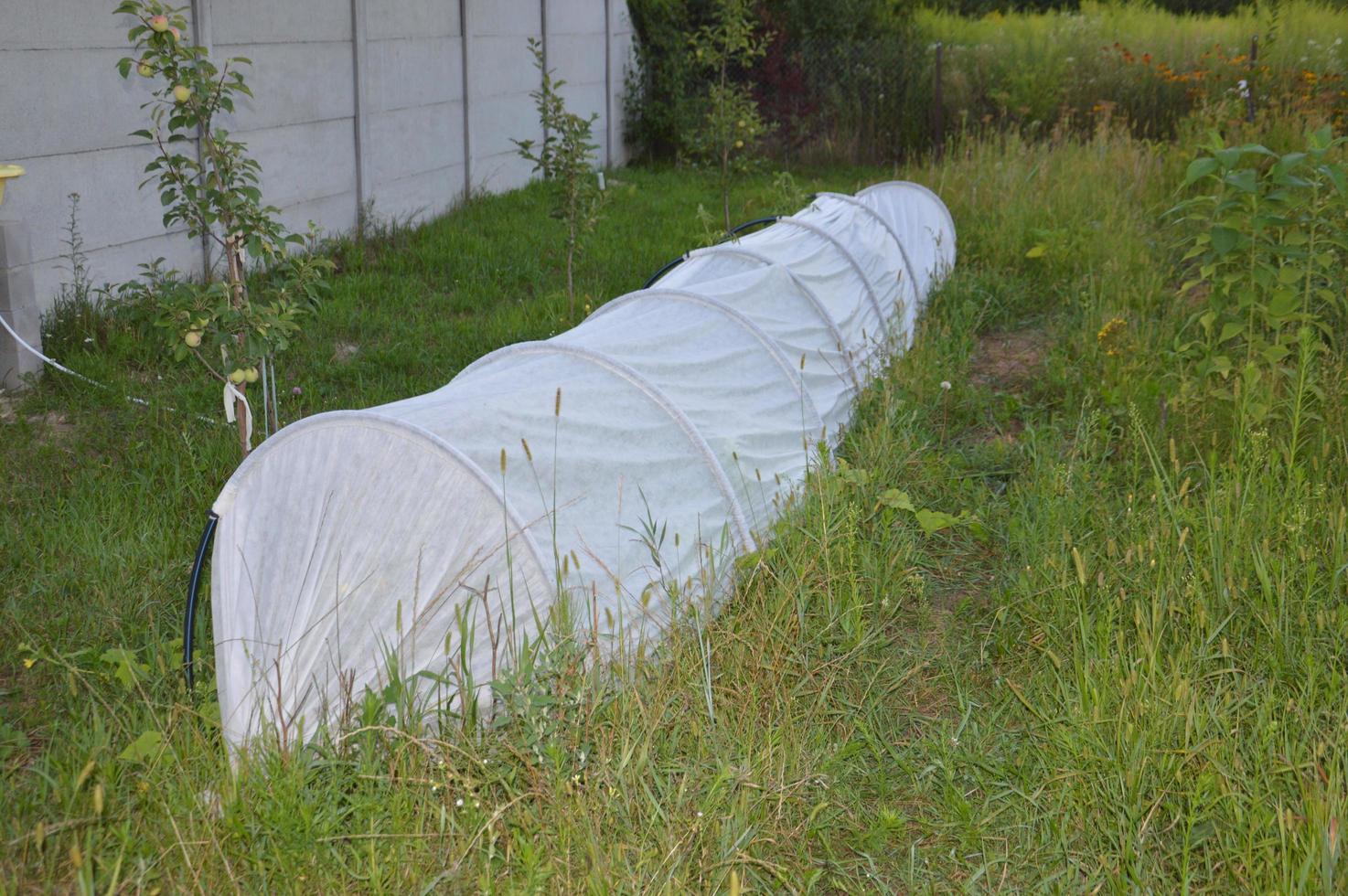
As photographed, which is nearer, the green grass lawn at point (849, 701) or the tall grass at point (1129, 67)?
the green grass lawn at point (849, 701)

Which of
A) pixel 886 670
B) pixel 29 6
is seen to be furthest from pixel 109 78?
pixel 886 670

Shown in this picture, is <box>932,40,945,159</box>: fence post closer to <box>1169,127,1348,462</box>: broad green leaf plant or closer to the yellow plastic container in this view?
<box>1169,127,1348,462</box>: broad green leaf plant

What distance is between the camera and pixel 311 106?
8289 mm

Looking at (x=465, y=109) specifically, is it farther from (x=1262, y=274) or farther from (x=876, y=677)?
(x=876, y=677)

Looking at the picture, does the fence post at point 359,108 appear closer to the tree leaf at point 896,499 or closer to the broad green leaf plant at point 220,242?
the broad green leaf plant at point 220,242

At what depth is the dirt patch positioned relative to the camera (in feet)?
19.7

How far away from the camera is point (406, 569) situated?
2889 mm

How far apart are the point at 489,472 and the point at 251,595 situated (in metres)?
0.67

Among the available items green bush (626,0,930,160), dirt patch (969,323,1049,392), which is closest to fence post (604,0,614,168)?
green bush (626,0,930,160)

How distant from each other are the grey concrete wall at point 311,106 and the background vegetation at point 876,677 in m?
0.82

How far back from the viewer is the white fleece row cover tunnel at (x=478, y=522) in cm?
285

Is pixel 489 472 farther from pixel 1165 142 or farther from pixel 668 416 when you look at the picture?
pixel 1165 142

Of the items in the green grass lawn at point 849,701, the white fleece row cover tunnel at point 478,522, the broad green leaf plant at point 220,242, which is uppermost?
the broad green leaf plant at point 220,242

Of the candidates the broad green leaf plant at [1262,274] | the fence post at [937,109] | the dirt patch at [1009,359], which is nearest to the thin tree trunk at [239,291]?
the broad green leaf plant at [1262,274]
